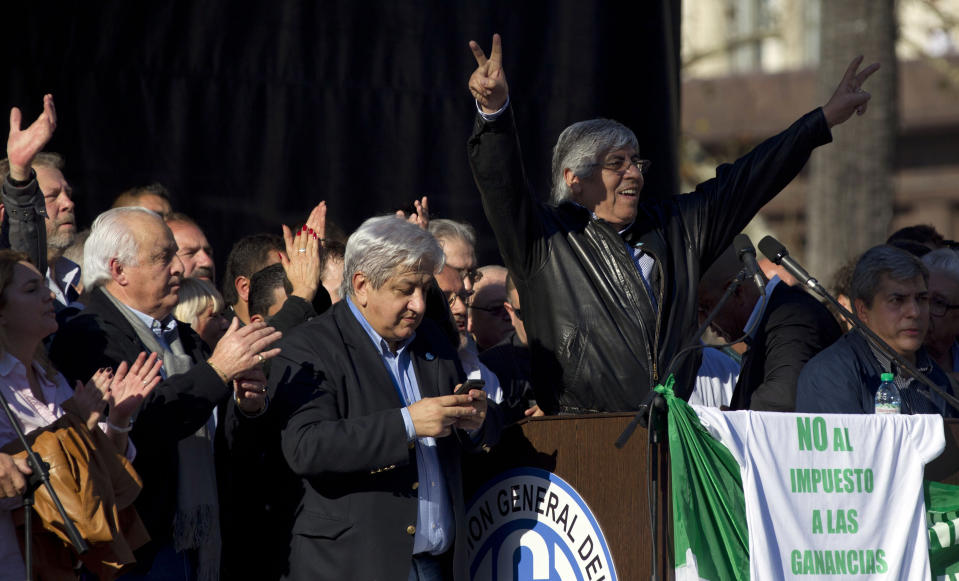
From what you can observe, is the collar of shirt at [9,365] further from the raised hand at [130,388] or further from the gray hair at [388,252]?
the gray hair at [388,252]

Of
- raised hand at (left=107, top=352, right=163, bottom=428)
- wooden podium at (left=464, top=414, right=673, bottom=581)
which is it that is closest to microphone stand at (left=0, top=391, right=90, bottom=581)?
raised hand at (left=107, top=352, right=163, bottom=428)

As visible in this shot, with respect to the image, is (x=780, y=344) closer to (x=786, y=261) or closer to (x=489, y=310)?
(x=786, y=261)

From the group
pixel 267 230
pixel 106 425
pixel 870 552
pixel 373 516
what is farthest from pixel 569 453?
pixel 267 230

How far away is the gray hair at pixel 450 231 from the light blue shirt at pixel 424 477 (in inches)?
70.0

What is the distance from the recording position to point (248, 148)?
280 inches

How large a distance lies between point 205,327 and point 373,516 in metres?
1.76

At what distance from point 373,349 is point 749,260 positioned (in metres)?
1.20

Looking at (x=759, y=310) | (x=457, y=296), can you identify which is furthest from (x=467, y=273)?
(x=759, y=310)

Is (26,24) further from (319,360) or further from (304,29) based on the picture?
(319,360)

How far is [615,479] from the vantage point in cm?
435

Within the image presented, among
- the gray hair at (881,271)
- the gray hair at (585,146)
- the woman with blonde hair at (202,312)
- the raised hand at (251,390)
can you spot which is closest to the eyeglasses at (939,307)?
the gray hair at (881,271)

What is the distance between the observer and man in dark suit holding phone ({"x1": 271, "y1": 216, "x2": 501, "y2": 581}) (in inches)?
165

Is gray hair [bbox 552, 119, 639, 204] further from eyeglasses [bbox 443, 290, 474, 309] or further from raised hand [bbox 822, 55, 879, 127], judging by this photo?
eyeglasses [bbox 443, 290, 474, 309]

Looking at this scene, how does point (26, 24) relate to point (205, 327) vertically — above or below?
above
